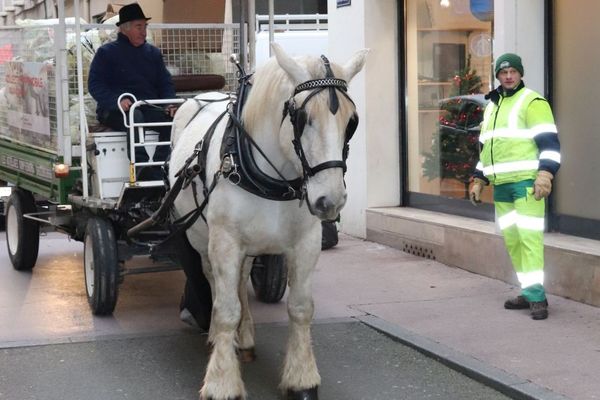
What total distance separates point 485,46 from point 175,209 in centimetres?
462

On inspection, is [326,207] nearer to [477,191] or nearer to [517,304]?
[477,191]

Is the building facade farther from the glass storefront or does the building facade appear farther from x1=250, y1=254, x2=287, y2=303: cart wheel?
x1=250, y1=254, x2=287, y2=303: cart wheel

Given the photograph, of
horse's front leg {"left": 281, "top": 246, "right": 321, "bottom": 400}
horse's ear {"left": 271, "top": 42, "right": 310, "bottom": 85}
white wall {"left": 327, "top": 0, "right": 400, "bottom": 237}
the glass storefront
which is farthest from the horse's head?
white wall {"left": 327, "top": 0, "right": 400, "bottom": 237}

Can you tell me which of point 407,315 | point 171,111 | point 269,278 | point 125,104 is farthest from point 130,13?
point 407,315

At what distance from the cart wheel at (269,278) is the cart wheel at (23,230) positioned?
283cm

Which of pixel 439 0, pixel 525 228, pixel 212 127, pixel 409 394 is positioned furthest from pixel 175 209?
pixel 439 0

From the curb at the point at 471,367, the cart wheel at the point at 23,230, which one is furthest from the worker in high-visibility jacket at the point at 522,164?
the cart wheel at the point at 23,230

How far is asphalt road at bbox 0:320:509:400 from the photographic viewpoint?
5.98m

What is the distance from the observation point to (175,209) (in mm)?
6762

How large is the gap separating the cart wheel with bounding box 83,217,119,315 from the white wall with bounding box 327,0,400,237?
167 inches

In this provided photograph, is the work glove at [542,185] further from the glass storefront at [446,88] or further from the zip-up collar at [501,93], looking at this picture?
the glass storefront at [446,88]

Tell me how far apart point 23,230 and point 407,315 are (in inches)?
169

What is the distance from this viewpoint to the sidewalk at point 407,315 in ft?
20.4

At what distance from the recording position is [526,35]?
28.3 ft
